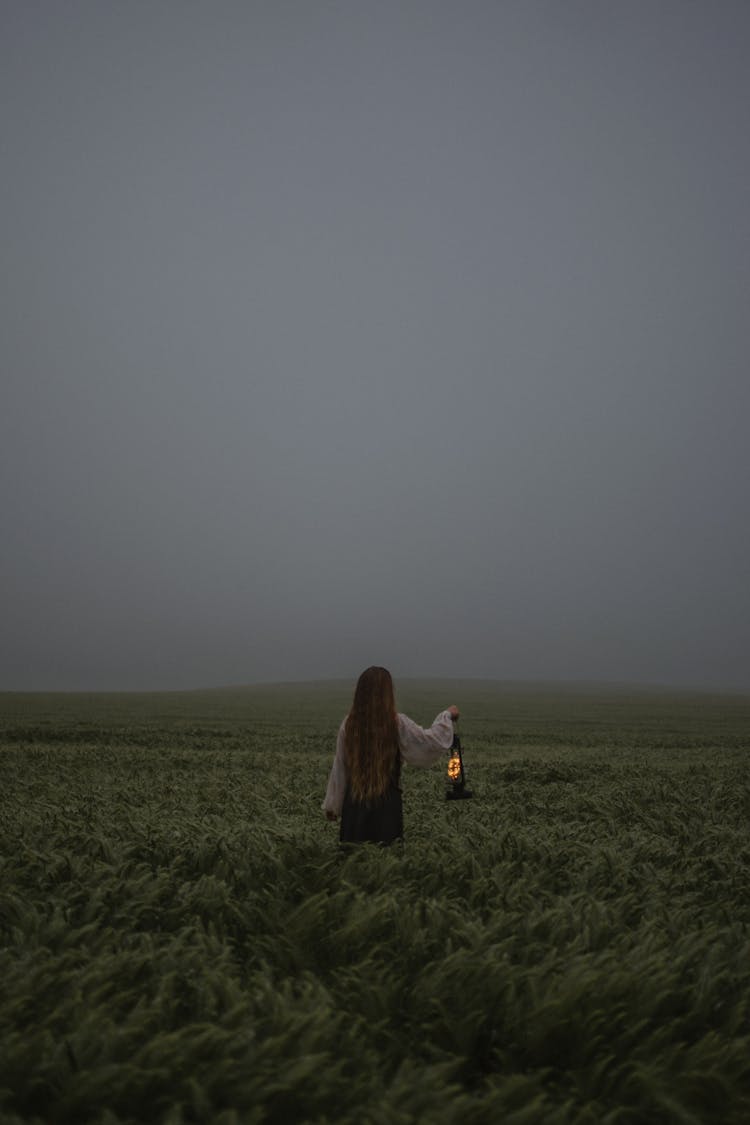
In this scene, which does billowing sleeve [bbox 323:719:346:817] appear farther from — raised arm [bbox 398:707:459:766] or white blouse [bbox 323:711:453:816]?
raised arm [bbox 398:707:459:766]

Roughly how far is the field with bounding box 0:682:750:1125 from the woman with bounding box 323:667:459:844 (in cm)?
34

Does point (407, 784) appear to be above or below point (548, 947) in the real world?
below

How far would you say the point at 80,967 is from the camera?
512 cm

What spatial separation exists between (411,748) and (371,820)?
922mm

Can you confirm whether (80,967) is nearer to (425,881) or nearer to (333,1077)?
(333,1077)

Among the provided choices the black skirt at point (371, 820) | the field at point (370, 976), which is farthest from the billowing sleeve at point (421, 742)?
the field at point (370, 976)

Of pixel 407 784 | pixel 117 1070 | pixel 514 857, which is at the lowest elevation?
pixel 407 784

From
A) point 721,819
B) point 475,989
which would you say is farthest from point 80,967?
point 721,819

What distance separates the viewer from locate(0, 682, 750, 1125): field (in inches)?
145

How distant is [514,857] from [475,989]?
3976mm

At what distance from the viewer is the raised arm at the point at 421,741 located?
7594 millimetres

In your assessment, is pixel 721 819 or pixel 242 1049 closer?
pixel 242 1049

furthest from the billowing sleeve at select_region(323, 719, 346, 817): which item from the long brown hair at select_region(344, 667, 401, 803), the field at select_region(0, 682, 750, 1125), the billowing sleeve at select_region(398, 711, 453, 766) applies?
the billowing sleeve at select_region(398, 711, 453, 766)

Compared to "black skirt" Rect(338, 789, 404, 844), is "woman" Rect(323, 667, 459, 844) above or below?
above
